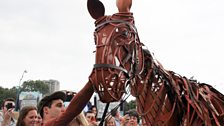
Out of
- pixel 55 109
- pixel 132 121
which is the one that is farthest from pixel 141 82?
pixel 132 121

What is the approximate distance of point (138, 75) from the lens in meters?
3.20

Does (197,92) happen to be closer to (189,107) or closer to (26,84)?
(189,107)

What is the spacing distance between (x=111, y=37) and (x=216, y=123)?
4.76ft

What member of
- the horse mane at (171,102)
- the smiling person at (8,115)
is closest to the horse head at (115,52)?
the horse mane at (171,102)

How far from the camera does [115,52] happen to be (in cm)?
284

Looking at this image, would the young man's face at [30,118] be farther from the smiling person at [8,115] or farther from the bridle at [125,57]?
the bridle at [125,57]

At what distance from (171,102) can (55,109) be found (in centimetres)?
145

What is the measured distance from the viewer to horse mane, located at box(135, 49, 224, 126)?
3.47 metres

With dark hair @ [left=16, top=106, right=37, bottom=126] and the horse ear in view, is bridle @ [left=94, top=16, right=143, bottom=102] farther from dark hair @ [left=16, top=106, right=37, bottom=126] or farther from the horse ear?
dark hair @ [left=16, top=106, right=37, bottom=126]

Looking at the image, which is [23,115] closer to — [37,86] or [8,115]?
[8,115]

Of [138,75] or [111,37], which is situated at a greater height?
[111,37]

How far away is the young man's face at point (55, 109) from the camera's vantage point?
4285mm

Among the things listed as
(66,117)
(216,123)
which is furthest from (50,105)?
(216,123)

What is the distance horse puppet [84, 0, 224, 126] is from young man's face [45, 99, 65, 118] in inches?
46.0
